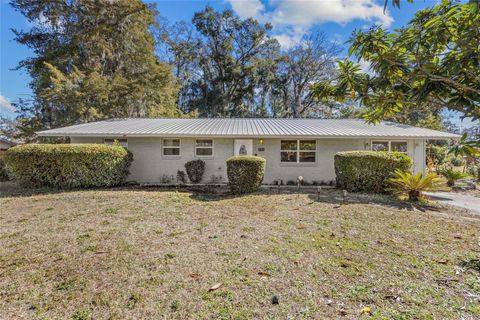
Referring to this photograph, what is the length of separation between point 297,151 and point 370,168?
3.61 m

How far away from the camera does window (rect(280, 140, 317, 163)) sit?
1186 cm

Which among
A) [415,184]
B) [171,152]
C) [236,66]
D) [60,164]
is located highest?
[236,66]

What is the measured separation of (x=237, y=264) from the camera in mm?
3482

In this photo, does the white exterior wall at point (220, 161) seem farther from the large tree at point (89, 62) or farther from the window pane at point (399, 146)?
the large tree at point (89, 62)

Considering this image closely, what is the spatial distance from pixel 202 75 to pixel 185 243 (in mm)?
26930

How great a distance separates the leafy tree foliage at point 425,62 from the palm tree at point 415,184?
4.80m

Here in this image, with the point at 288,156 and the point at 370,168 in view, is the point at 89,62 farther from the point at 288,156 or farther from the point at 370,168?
the point at 370,168

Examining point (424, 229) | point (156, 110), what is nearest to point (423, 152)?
point (424, 229)

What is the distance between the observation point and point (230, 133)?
11047mm

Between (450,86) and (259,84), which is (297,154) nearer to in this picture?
(450,86)

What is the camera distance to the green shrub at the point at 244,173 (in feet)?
29.0

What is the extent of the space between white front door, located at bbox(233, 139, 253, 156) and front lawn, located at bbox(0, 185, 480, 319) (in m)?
5.58

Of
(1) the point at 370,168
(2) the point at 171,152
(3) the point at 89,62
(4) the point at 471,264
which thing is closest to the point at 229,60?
(3) the point at 89,62

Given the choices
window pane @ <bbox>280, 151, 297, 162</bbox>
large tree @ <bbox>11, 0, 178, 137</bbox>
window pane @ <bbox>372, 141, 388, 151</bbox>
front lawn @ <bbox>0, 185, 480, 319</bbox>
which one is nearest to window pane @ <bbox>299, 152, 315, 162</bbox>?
window pane @ <bbox>280, 151, 297, 162</bbox>
